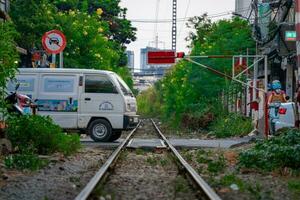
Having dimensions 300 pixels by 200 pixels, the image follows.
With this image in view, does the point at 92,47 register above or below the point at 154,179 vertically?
above

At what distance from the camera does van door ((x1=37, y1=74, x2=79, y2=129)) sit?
21062 millimetres

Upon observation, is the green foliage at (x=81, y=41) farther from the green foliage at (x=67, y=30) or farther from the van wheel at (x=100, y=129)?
the van wheel at (x=100, y=129)

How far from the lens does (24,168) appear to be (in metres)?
12.3

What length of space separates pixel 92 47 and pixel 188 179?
26.3 metres

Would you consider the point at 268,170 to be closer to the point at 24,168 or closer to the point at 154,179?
the point at 154,179

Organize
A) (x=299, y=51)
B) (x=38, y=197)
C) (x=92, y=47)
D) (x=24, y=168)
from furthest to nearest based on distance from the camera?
(x=92, y=47) < (x=299, y=51) < (x=24, y=168) < (x=38, y=197)

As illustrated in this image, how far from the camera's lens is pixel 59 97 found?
21.1 metres

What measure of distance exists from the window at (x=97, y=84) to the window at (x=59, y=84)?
45 centimetres

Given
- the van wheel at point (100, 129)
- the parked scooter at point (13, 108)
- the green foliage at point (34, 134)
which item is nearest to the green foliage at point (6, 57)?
the parked scooter at point (13, 108)

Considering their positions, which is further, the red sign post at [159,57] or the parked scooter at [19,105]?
the red sign post at [159,57]

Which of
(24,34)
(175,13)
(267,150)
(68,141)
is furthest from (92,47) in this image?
(175,13)

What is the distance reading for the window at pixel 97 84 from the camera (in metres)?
21.2

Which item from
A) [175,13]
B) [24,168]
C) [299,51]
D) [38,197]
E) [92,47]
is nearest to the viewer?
[38,197]

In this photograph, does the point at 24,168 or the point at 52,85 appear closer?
the point at 24,168
